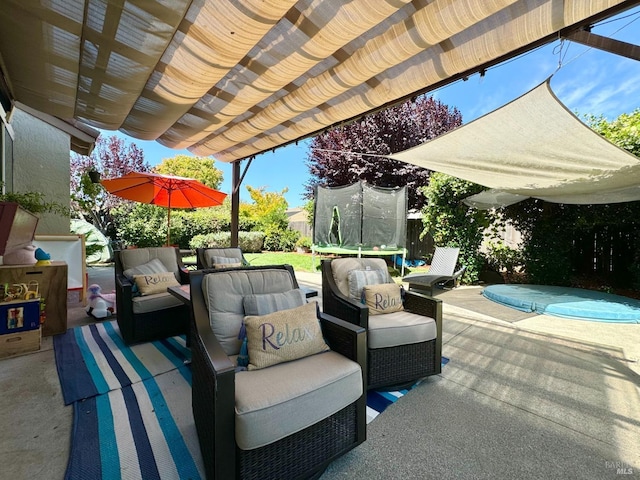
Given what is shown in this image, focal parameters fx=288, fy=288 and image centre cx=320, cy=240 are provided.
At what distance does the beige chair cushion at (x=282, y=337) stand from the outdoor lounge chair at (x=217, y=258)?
2438 millimetres

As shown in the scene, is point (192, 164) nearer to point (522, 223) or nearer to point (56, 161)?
point (56, 161)

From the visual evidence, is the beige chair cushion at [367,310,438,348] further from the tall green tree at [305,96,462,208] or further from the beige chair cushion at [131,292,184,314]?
the tall green tree at [305,96,462,208]

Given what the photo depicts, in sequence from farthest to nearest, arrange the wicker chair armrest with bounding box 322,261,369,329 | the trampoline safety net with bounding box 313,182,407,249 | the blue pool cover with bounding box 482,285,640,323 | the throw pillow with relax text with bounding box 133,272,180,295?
the trampoline safety net with bounding box 313,182,407,249 → the blue pool cover with bounding box 482,285,640,323 → the throw pillow with relax text with bounding box 133,272,180,295 → the wicker chair armrest with bounding box 322,261,369,329

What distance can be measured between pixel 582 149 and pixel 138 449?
14.1 ft

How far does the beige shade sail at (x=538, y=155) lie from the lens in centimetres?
254

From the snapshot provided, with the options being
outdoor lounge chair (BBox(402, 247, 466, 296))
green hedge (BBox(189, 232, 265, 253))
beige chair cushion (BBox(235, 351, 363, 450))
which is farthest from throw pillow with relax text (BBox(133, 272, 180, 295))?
green hedge (BBox(189, 232, 265, 253))

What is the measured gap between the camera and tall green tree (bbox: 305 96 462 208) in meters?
10.2

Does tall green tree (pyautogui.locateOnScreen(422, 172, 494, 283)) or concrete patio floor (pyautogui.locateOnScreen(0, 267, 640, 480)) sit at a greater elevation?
tall green tree (pyautogui.locateOnScreen(422, 172, 494, 283))

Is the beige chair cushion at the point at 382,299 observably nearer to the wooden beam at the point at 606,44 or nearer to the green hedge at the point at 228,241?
the wooden beam at the point at 606,44

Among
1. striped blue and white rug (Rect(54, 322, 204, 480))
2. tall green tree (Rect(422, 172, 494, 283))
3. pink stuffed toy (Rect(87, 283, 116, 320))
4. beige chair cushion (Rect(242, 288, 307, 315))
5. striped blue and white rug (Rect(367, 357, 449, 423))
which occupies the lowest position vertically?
striped blue and white rug (Rect(367, 357, 449, 423))

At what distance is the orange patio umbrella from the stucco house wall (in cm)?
97

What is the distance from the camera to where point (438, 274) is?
5.45 meters

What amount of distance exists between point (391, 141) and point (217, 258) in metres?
8.35

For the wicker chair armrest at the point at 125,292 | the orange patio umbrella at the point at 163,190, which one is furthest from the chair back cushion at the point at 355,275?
the orange patio umbrella at the point at 163,190
